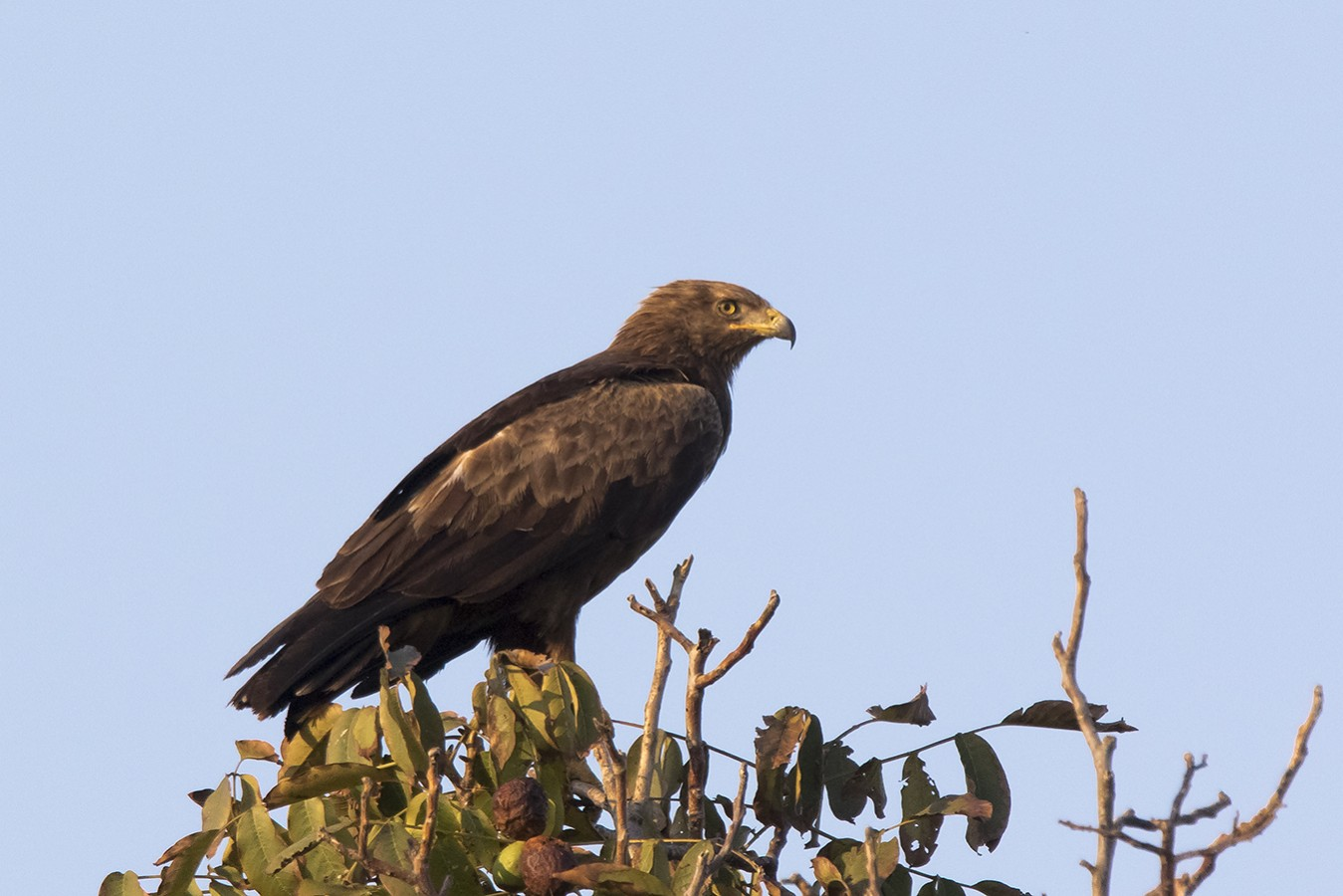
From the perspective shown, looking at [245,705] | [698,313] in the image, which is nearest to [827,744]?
[245,705]

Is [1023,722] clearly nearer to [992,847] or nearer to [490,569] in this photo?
[992,847]

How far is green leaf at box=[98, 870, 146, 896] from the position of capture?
13.1 feet

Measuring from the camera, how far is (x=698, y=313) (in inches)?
352

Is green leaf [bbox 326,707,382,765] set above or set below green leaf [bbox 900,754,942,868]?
above

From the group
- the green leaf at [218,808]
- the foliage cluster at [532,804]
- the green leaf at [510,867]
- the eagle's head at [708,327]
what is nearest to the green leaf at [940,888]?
the foliage cluster at [532,804]

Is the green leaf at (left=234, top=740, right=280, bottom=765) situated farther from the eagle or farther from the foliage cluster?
the eagle

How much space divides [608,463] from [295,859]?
358 cm

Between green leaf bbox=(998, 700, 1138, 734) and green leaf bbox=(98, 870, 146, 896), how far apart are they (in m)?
2.21

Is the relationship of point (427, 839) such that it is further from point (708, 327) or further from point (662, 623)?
point (708, 327)

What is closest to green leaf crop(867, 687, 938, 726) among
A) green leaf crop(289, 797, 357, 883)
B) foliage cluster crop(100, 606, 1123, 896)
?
foliage cluster crop(100, 606, 1123, 896)

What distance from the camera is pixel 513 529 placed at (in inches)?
288

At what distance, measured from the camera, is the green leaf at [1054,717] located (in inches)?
174

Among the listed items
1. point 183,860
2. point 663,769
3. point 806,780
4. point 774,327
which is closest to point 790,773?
point 806,780

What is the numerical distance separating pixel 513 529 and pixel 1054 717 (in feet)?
10.9
